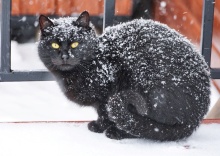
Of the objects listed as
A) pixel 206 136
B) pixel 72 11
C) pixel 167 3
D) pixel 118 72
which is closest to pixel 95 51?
pixel 118 72

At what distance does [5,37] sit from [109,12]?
0.43 meters

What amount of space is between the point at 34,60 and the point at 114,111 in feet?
8.11

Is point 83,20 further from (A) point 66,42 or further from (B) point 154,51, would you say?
(B) point 154,51

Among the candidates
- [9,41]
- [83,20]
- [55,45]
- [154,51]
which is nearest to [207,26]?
[154,51]

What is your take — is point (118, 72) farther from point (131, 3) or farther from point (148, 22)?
point (131, 3)

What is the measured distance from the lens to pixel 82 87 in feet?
7.14

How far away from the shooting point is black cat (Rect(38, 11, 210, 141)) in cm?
205

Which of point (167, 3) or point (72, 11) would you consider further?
point (72, 11)

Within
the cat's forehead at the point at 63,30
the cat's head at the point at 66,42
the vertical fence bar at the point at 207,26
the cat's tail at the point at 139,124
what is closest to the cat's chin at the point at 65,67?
the cat's head at the point at 66,42

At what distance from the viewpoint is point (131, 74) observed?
6.93 feet

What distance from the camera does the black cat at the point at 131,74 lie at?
2.05 m

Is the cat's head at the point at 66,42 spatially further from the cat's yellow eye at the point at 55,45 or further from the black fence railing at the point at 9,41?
the black fence railing at the point at 9,41

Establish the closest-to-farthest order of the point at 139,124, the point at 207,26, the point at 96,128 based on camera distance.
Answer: the point at 139,124
the point at 96,128
the point at 207,26

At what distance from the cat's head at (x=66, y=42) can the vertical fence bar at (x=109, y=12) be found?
0.16 metres
